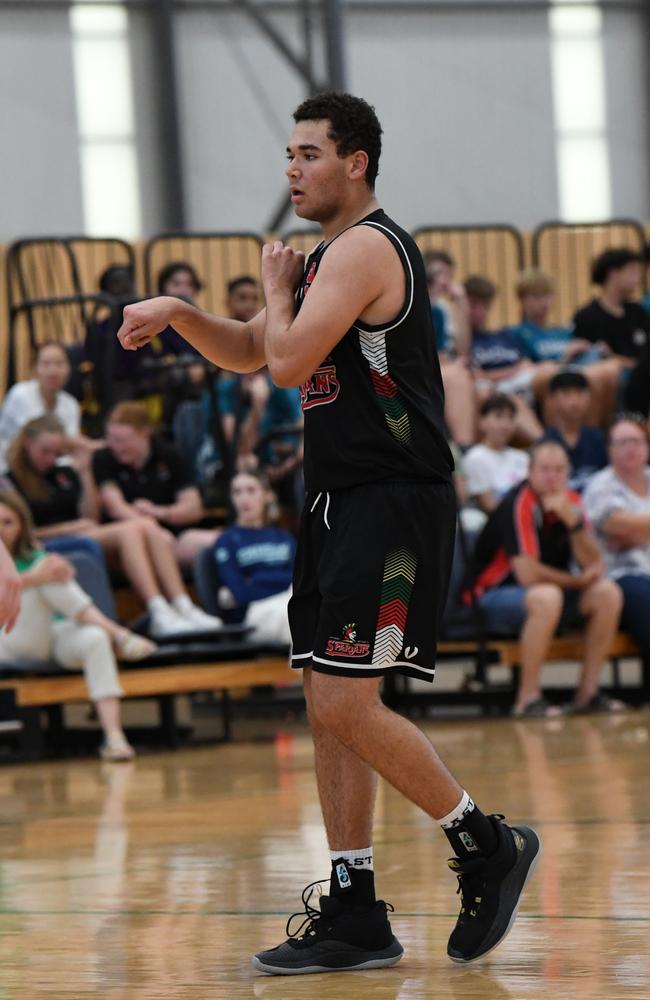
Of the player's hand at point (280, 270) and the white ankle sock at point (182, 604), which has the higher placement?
the player's hand at point (280, 270)

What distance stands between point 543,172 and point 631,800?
15127mm

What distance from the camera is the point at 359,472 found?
11.6 feet

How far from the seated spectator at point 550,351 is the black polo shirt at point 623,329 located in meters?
0.10

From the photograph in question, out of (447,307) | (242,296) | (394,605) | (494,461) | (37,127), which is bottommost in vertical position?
(494,461)

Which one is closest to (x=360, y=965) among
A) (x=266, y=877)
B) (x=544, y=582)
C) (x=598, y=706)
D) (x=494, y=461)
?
(x=266, y=877)

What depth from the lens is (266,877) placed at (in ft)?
15.1

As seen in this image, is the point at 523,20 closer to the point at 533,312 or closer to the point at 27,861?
the point at 533,312

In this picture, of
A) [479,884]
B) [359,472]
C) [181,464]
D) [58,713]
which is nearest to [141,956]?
[479,884]

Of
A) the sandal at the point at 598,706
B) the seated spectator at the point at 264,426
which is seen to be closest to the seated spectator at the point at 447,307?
the seated spectator at the point at 264,426

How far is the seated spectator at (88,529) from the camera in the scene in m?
8.91

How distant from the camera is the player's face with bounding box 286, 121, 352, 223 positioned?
3588 mm

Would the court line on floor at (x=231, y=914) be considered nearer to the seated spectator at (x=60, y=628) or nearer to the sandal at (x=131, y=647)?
the seated spectator at (x=60, y=628)

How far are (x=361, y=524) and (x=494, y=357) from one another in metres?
8.36

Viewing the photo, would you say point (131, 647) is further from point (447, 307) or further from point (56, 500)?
point (447, 307)
